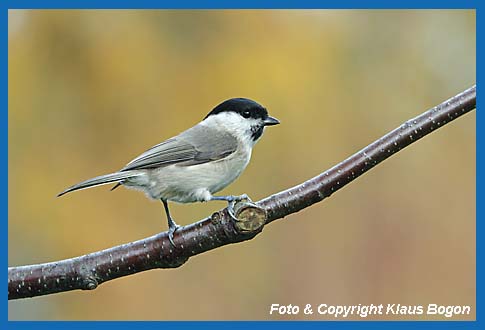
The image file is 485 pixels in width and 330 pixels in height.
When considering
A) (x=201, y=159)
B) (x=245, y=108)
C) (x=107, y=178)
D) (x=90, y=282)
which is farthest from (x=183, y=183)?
(x=90, y=282)

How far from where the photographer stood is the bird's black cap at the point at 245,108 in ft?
12.4

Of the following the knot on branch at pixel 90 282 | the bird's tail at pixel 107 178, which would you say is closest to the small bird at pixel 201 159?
the bird's tail at pixel 107 178

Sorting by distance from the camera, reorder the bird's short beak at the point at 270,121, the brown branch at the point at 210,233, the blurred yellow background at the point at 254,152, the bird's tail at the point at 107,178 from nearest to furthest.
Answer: the brown branch at the point at 210,233, the bird's tail at the point at 107,178, the bird's short beak at the point at 270,121, the blurred yellow background at the point at 254,152

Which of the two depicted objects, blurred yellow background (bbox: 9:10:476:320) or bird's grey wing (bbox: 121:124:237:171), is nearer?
bird's grey wing (bbox: 121:124:237:171)

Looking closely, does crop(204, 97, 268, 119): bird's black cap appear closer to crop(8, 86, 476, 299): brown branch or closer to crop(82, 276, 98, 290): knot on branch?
crop(8, 86, 476, 299): brown branch

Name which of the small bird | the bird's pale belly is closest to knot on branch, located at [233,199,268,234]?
the small bird

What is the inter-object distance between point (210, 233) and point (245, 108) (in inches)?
46.9

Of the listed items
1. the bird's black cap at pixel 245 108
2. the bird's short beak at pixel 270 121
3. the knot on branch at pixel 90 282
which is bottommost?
the knot on branch at pixel 90 282

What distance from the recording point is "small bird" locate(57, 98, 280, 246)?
3.51 meters

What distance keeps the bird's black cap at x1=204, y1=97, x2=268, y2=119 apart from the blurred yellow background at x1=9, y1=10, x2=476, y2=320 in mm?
815

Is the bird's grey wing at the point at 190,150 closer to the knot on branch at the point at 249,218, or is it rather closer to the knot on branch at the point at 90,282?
the knot on branch at the point at 90,282

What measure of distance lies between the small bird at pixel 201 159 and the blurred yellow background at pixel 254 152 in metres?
0.76

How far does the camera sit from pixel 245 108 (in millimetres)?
3791

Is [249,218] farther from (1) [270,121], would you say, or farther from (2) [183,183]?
(1) [270,121]
